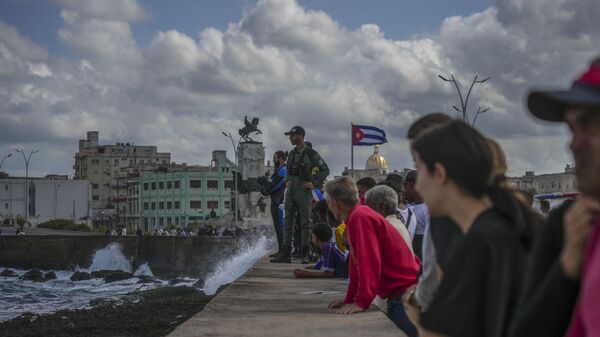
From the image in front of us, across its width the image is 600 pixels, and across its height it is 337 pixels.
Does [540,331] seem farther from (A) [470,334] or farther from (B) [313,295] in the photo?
(B) [313,295]

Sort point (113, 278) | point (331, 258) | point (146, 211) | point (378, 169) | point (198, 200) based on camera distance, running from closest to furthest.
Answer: point (331, 258) → point (113, 278) → point (198, 200) → point (146, 211) → point (378, 169)

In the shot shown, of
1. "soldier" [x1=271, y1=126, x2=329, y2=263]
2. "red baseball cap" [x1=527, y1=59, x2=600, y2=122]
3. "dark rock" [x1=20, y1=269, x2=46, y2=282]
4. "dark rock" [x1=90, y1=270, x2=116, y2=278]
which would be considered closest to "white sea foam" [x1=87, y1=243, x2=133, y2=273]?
"dark rock" [x1=20, y1=269, x2=46, y2=282]

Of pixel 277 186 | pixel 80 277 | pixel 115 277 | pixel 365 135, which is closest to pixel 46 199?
pixel 80 277

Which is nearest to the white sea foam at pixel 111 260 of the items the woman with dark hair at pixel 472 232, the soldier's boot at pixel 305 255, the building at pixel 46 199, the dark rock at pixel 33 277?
the dark rock at pixel 33 277

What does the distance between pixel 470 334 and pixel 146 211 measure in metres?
148

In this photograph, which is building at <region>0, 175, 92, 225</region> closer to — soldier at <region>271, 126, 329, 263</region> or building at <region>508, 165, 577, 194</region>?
building at <region>508, 165, 577, 194</region>

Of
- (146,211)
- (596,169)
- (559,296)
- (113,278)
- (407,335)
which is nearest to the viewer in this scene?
(596,169)

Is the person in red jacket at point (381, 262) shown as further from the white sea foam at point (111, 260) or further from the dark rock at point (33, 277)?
the white sea foam at point (111, 260)

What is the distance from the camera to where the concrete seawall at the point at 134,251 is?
47.3 metres

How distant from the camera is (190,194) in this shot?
13562 centimetres

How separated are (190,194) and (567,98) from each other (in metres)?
134

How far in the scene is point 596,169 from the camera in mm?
2111

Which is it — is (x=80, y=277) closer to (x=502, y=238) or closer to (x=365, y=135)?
(x=365, y=135)

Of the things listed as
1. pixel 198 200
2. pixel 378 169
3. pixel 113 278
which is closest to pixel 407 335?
pixel 113 278
